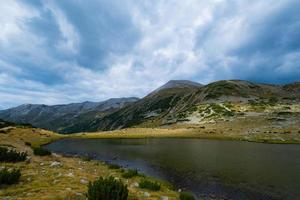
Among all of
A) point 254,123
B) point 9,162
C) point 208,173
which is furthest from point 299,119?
point 9,162

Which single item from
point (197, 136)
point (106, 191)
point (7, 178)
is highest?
point (197, 136)

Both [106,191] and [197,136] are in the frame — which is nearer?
[106,191]

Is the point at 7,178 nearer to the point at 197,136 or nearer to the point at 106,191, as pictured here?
the point at 106,191

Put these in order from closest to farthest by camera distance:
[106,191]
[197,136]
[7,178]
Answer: [106,191], [7,178], [197,136]

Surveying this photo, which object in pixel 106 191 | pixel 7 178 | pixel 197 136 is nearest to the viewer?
pixel 106 191

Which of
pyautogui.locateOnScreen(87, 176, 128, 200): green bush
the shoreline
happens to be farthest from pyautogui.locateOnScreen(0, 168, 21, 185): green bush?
the shoreline

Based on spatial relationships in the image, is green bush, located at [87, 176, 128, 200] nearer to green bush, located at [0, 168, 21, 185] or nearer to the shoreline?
green bush, located at [0, 168, 21, 185]

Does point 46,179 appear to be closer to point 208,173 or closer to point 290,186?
point 208,173

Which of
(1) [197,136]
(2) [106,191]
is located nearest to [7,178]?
(2) [106,191]

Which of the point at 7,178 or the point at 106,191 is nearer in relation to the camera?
the point at 106,191

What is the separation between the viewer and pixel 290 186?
936 inches

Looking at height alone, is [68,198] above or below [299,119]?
below

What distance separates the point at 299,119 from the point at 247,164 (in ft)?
330

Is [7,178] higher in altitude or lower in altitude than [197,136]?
lower
